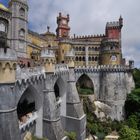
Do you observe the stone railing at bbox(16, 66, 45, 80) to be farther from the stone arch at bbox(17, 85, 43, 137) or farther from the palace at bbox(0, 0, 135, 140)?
the stone arch at bbox(17, 85, 43, 137)

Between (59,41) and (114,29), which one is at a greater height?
(114,29)

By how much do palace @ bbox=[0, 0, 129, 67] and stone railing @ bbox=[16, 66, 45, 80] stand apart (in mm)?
15151

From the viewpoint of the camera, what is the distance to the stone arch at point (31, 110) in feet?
83.4

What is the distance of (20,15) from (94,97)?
81.2 ft

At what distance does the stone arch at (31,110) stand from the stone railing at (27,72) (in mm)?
1822

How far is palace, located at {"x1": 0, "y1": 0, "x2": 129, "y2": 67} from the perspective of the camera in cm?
4506

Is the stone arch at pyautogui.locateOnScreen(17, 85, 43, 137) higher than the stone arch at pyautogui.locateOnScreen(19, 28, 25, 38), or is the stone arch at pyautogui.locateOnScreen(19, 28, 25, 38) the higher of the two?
the stone arch at pyautogui.locateOnScreen(19, 28, 25, 38)

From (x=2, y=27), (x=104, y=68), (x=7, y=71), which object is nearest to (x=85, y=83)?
(x=104, y=68)

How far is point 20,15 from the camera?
45938mm

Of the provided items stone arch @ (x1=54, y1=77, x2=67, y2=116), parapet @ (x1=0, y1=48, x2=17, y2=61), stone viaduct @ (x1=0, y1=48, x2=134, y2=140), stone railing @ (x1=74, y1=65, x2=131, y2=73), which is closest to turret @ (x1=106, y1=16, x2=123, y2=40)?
stone railing @ (x1=74, y1=65, x2=131, y2=73)

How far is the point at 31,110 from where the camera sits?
2881 cm

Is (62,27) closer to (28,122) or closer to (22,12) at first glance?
(22,12)

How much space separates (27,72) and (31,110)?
7.37 meters

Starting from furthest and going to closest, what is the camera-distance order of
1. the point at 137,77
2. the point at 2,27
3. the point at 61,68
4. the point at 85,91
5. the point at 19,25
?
the point at 137,77 → the point at 85,91 → the point at 19,25 → the point at 2,27 → the point at 61,68
